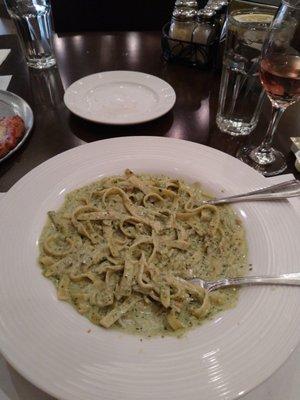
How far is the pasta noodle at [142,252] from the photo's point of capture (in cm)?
102

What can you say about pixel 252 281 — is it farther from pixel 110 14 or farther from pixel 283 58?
pixel 110 14

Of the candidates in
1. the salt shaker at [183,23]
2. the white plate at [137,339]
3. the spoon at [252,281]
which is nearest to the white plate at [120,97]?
the salt shaker at [183,23]

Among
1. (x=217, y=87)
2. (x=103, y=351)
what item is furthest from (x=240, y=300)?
(x=217, y=87)

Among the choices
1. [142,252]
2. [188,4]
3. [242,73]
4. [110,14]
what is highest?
[188,4]

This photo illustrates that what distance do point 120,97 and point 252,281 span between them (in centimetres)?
130

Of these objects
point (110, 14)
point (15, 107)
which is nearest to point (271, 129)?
point (15, 107)

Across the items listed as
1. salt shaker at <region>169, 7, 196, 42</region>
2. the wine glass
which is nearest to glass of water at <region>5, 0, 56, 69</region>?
salt shaker at <region>169, 7, 196, 42</region>

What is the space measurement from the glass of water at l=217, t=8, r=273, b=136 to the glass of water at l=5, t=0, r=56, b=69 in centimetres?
121

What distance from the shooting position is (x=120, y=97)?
1.90m

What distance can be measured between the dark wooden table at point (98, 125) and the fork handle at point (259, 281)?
67cm

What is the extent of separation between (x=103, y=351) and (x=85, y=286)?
0.26 metres

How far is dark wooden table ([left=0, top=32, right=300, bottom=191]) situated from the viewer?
65.4 inches

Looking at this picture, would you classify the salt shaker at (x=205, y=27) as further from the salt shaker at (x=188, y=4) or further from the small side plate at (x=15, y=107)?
the small side plate at (x=15, y=107)

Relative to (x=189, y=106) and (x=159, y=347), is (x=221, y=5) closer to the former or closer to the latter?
(x=189, y=106)
